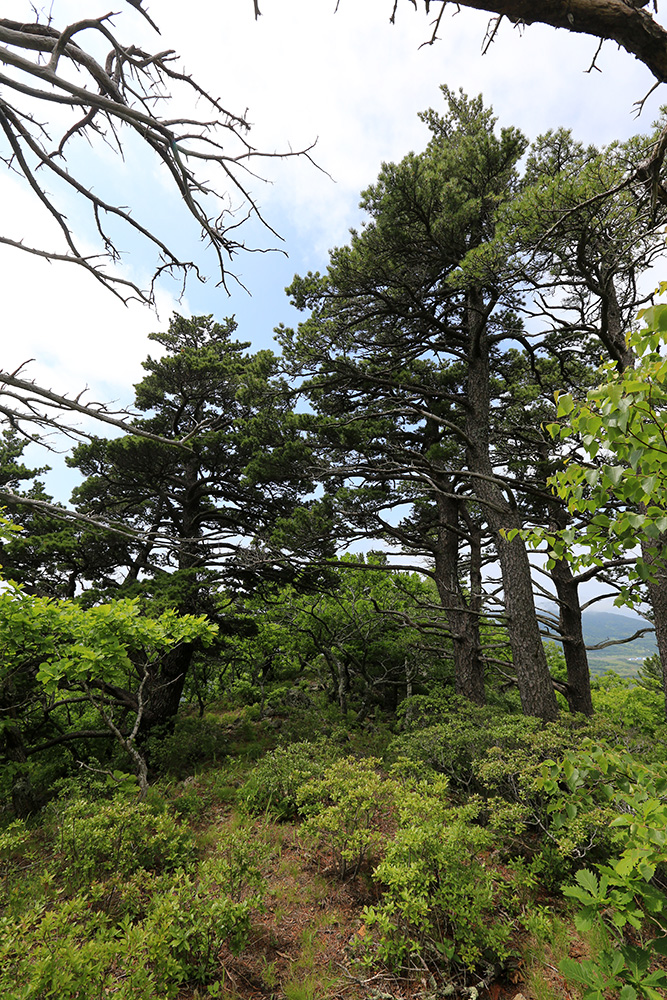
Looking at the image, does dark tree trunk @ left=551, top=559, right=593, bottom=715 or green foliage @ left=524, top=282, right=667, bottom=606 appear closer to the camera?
green foliage @ left=524, top=282, right=667, bottom=606

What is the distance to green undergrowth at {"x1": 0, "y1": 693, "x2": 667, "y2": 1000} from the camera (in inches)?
86.4

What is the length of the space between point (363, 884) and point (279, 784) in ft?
6.39

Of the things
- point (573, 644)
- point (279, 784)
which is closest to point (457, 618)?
point (573, 644)

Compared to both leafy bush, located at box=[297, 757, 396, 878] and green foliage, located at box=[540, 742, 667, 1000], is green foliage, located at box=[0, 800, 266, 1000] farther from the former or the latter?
green foliage, located at box=[540, 742, 667, 1000]

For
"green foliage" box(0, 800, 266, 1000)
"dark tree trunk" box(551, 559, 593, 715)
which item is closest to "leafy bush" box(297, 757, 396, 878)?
"green foliage" box(0, 800, 266, 1000)

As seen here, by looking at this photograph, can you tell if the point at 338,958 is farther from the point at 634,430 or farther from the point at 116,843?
the point at 634,430

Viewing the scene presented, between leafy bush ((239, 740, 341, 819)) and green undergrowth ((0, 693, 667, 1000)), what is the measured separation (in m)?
0.03

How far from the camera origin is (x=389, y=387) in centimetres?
920

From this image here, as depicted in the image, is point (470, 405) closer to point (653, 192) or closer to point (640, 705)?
point (653, 192)

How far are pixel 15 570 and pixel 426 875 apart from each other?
10.0m

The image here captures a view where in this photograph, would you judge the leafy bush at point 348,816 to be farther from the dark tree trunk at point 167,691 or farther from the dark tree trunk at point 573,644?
the dark tree trunk at point 573,644

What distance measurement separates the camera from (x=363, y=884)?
4.29 meters

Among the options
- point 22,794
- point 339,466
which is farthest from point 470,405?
point 22,794

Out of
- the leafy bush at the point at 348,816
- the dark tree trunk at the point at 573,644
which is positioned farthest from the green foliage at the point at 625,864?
the dark tree trunk at the point at 573,644
